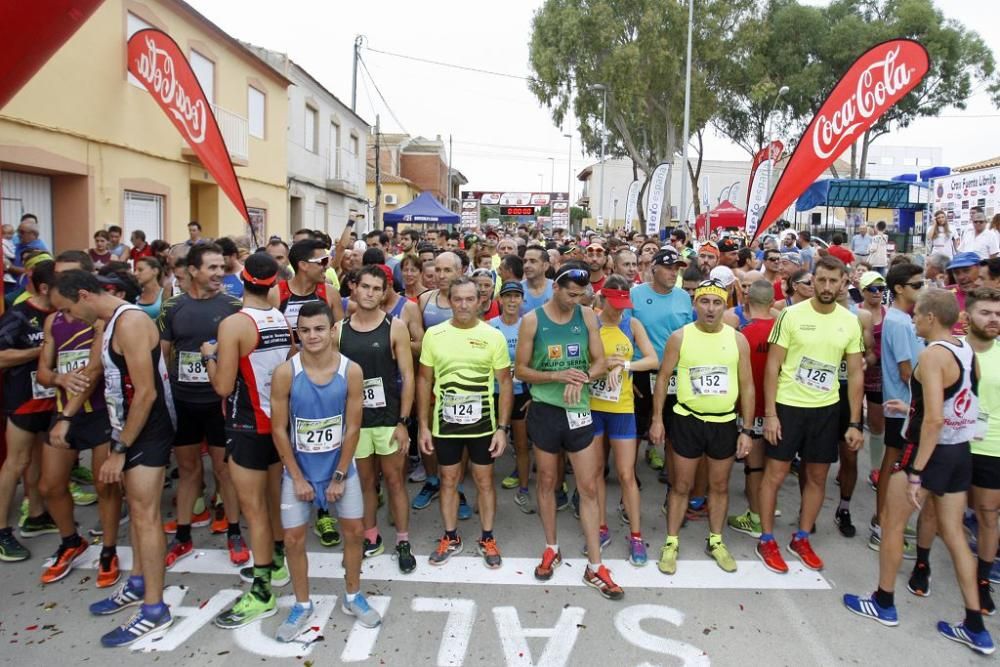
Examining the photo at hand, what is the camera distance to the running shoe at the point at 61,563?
4051 mm

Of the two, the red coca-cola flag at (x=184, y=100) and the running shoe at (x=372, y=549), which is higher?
the red coca-cola flag at (x=184, y=100)

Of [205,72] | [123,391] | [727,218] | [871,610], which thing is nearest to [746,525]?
[871,610]

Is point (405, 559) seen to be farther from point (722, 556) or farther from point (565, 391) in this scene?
point (722, 556)

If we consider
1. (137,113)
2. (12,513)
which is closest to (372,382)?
(12,513)

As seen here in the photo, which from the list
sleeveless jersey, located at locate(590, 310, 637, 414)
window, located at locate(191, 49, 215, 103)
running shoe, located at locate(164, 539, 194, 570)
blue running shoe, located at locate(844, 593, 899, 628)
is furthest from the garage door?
blue running shoe, located at locate(844, 593, 899, 628)

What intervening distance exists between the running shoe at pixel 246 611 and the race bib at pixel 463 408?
1.48m

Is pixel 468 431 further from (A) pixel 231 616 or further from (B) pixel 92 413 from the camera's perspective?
(B) pixel 92 413

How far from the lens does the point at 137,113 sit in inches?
461

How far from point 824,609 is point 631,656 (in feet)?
4.31

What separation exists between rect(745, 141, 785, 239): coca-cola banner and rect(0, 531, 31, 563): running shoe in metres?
13.2

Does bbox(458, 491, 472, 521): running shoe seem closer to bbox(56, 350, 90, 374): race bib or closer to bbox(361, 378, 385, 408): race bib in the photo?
bbox(361, 378, 385, 408): race bib

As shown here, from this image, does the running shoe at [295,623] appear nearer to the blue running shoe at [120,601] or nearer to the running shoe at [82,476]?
the blue running shoe at [120,601]

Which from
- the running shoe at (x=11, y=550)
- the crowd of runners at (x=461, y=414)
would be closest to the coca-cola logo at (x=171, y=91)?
the crowd of runners at (x=461, y=414)

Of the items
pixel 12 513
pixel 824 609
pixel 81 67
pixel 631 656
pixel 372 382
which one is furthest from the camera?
pixel 81 67
